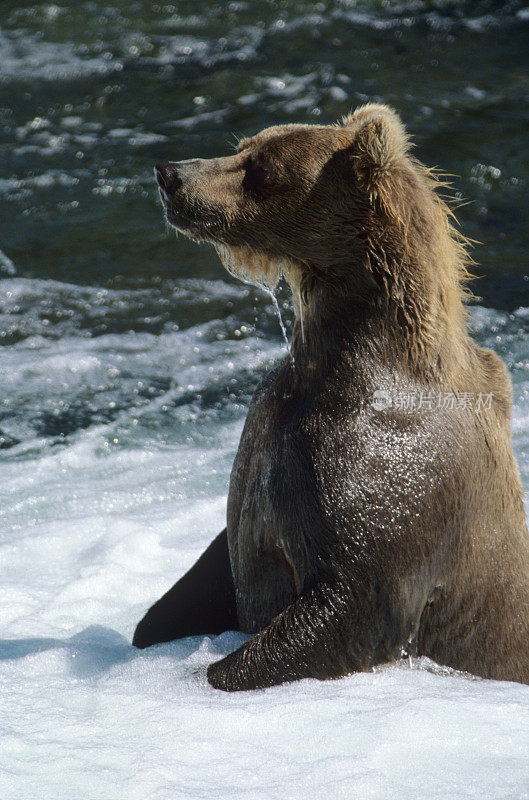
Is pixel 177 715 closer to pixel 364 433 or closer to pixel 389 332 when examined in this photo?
pixel 364 433

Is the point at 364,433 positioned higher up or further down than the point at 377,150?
further down

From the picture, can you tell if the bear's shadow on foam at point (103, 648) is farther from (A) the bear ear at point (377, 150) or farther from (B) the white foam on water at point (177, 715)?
(A) the bear ear at point (377, 150)

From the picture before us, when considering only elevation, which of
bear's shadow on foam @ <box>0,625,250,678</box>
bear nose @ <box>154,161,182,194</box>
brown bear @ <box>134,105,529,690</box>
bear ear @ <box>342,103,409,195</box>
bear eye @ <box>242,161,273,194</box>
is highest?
bear ear @ <box>342,103,409,195</box>

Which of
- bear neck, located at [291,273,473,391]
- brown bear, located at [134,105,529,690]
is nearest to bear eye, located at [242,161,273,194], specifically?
brown bear, located at [134,105,529,690]

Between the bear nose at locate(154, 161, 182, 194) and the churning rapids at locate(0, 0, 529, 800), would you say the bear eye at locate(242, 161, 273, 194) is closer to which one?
the bear nose at locate(154, 161, 182, 194)

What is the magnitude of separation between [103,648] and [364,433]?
1.88 m

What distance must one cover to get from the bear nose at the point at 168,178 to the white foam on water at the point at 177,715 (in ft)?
6.78

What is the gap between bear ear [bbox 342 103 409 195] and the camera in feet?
13.1

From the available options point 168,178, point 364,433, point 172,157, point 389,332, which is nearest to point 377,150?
point 389,332

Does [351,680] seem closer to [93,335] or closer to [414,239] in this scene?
[414,239]

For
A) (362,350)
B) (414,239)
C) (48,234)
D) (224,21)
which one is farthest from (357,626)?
(224,21)

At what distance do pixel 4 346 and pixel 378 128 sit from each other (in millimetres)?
6063

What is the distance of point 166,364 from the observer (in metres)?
9.22

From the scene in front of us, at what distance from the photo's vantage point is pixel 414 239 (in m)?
4.07
